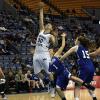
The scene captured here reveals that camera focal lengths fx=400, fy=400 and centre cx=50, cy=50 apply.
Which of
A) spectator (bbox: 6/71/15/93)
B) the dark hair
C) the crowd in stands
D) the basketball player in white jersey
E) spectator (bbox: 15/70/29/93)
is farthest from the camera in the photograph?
the crowd in stands

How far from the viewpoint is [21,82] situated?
16891 millimetres

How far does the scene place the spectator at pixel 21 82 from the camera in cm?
1678

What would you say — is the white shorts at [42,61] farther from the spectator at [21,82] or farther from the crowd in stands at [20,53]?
the spectator at [21,82]

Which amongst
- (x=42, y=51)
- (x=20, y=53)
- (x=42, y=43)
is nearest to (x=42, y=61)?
(x=42, y=51)

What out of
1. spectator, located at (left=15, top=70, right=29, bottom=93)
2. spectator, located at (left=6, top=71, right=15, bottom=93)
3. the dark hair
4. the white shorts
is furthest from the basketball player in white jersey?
spectator, located at (left=15, top=70, right=29, bottom=93)

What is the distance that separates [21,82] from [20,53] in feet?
13.4

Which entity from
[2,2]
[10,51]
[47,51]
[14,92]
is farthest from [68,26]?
[47,51]

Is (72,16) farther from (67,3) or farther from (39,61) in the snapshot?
(39,61)

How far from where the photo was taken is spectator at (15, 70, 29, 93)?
16.8 meters

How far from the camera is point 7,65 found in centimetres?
1936

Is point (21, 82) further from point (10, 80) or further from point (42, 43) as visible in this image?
point (42, 43)

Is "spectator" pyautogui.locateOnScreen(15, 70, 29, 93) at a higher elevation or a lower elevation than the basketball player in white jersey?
lower

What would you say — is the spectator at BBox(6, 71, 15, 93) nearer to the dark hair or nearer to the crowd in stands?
the crowd in stands

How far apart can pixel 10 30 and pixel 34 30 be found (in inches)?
84.5
